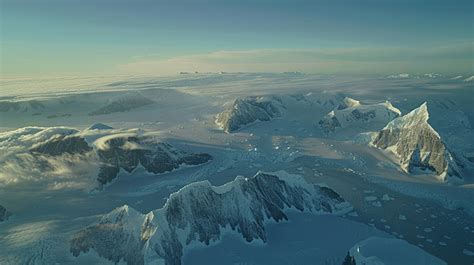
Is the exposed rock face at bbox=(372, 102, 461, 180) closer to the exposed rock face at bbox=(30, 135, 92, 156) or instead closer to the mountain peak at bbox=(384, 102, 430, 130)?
the mountain peak at bbox=(384, 102, 430, 130)

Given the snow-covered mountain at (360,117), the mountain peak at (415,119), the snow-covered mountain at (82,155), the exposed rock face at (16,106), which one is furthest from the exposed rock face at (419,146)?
the exposed rock face at (16,106)

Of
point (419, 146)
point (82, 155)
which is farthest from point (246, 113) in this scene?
point (82, 155)

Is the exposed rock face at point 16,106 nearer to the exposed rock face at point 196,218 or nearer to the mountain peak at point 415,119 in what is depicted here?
the exposed rock face at point 196,218

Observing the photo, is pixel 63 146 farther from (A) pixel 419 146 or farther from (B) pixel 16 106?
(B) pixel 16 106

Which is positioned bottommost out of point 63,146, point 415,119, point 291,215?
point 291,215

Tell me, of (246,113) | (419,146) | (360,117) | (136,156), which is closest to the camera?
(136,156)
